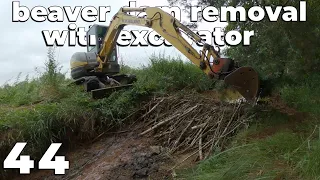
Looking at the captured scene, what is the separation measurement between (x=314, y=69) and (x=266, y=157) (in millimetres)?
1868

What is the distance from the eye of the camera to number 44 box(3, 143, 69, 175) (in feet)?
17.3

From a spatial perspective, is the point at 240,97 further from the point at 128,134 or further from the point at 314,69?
the point at 128,134

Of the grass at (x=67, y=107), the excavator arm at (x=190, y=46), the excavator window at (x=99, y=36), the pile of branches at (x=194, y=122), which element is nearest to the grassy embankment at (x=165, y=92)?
the grass at (x=67, y=107)

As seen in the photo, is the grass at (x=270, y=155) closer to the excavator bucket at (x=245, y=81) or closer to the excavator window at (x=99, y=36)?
the excavator bucket at (x=245, y=81)

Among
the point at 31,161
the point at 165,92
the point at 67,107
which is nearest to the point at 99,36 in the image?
the point at 165,92

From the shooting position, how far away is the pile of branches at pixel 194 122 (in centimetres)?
465

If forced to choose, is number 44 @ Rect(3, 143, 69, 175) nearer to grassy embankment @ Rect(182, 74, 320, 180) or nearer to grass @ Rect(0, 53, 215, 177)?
grass @ Rect(0, 53, 215, 177)

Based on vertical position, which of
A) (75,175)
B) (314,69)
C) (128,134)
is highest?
(314,69)

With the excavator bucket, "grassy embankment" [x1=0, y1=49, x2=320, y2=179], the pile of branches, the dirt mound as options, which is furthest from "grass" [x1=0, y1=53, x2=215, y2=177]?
the excavator bucket

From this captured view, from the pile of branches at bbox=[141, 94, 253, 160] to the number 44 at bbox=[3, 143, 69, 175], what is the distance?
4.15ft

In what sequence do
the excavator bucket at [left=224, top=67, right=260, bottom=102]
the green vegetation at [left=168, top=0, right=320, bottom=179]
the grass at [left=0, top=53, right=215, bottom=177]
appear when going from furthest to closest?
1. the grass at [left=0, top=53, right=215, bottom=177]
2. the excavator bucket at [left=224, top=67, right=260, bottom=102]
3. the green vegetation at [left=168, top=0, right=320, bottom=179]

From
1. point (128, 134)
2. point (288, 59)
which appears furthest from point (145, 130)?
point (288, 59)

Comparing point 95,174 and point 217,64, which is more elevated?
point 217,64

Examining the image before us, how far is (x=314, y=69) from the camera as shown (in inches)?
189
